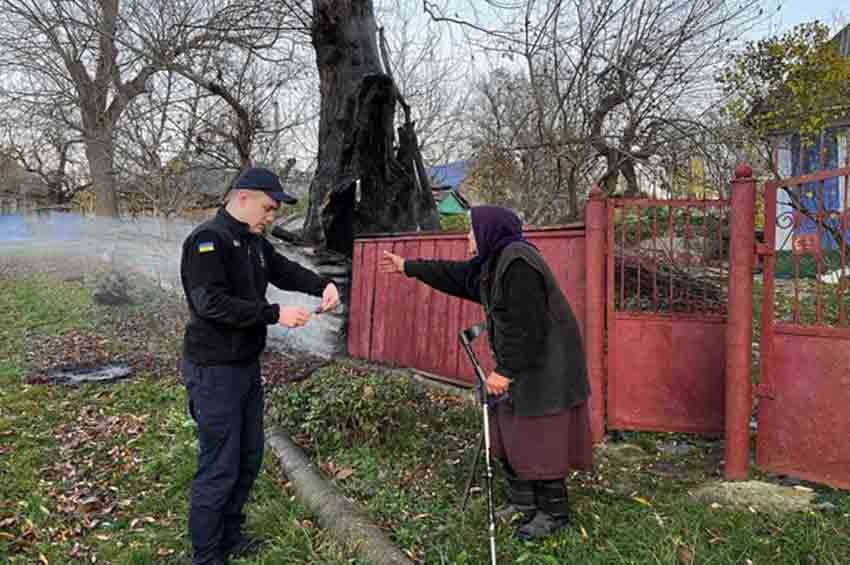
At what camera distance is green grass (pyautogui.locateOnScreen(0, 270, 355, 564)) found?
313 centimetres

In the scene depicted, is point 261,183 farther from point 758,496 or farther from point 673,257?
point 758,496

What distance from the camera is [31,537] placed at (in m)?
3.30

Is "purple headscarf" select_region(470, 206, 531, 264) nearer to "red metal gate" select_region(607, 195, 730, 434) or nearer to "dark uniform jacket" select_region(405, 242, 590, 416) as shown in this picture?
"dark uniform jacket" select_region(405, 242, 590, 416)

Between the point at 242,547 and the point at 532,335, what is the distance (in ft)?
6.31

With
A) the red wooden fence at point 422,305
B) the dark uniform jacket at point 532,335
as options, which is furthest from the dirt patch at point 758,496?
the red wooden fence at point 422,305

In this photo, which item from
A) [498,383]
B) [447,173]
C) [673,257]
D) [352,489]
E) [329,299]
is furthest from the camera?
[447,173]

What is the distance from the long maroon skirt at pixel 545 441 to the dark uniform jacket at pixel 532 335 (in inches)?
2.6

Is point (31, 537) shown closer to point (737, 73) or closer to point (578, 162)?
point (578, 162)

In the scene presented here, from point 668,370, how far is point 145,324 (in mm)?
8404

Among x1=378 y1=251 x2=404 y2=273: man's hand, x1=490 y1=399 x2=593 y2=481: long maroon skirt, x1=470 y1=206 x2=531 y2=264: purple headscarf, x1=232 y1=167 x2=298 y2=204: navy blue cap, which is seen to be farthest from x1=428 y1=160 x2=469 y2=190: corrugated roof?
x1=490 y1=399 x2=593 y2=481: long maroon skirt

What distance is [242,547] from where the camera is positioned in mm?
3045

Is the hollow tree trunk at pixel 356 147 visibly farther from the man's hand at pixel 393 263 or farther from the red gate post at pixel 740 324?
the red gate post at pixel 740 324

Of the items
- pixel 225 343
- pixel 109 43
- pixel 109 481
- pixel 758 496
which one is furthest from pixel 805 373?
pixel 109 43

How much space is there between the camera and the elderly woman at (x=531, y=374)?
2830mm
